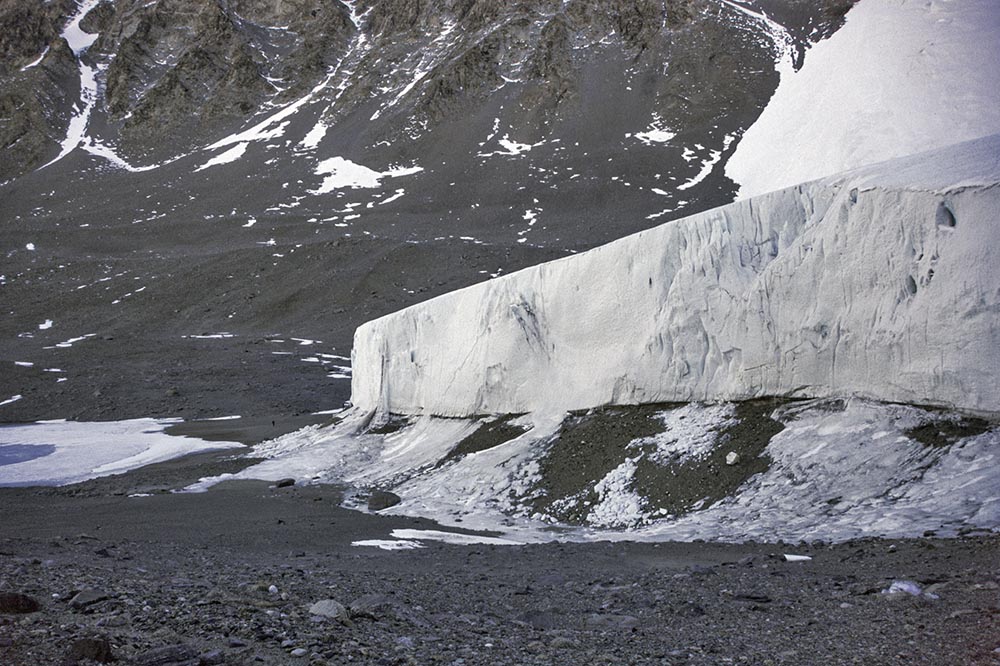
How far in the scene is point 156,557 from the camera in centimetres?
804

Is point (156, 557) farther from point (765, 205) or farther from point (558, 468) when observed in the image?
point (765, 205)

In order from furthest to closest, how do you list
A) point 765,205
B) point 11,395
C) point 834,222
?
1. point 11,395
2. point 765,205
3. point 834,222

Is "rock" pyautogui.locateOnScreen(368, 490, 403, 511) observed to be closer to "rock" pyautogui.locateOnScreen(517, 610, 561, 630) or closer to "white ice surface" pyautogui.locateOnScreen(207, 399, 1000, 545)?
"white ice surface" pyautogui.locateOnScreen(207, 399, 1000, 545)

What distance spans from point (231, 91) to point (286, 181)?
28.3 metres

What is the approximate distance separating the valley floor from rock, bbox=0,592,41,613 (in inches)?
2.4

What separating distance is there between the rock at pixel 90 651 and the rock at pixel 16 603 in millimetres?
890

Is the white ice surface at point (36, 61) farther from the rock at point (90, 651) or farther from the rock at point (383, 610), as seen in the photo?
the rock at point (90, 651)

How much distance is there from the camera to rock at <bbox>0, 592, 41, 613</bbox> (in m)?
4.44

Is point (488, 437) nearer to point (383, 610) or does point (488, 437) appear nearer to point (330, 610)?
point (383, 610)

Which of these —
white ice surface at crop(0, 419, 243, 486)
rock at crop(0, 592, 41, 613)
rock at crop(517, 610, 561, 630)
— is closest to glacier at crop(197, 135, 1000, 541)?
rock at crop(517, 610, 561, 630)

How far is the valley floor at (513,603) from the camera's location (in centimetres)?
419

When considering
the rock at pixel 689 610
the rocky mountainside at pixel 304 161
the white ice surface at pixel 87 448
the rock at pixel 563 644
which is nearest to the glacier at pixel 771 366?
the rock at pixel 689 610

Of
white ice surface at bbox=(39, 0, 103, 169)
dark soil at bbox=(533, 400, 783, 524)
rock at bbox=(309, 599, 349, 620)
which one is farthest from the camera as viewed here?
white ice surface at bbox=(39, 0, 103, 169)

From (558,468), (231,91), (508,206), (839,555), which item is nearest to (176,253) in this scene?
(508,206)
